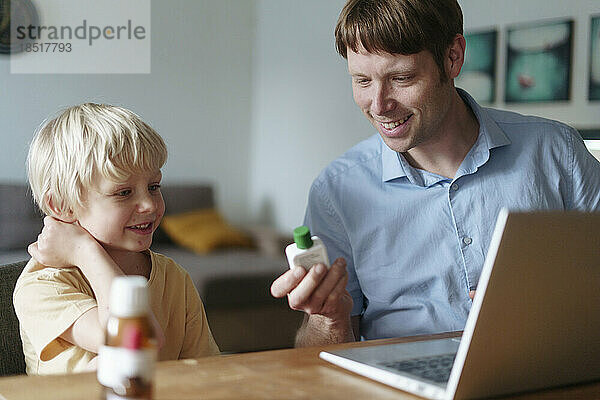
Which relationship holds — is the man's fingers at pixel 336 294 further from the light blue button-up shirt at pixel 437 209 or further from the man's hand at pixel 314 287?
the light blue button-up shirt at pixel 437 209

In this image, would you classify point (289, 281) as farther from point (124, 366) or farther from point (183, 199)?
point (183, 199)

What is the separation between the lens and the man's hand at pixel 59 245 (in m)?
1.24

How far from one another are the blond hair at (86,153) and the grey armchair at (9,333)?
15cm

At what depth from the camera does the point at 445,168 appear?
1.52 meters

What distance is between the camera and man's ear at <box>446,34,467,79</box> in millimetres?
1518

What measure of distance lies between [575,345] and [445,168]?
0.68m

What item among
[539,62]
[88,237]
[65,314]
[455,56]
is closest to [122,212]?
[88,237]

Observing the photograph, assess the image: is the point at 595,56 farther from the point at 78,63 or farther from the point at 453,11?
the point at 78,63

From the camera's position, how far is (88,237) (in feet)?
4.16

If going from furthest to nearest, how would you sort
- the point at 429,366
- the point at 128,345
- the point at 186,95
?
1. the point at 186,95
2. the point at 429,366
3. the point at 128,345

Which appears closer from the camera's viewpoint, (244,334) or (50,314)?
(50,314)

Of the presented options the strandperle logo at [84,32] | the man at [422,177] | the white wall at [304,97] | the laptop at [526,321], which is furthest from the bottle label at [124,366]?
the white wall at [304,97]

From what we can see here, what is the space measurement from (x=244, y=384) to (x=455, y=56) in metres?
0.93

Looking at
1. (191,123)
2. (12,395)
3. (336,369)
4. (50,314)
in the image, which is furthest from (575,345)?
(191,123)
